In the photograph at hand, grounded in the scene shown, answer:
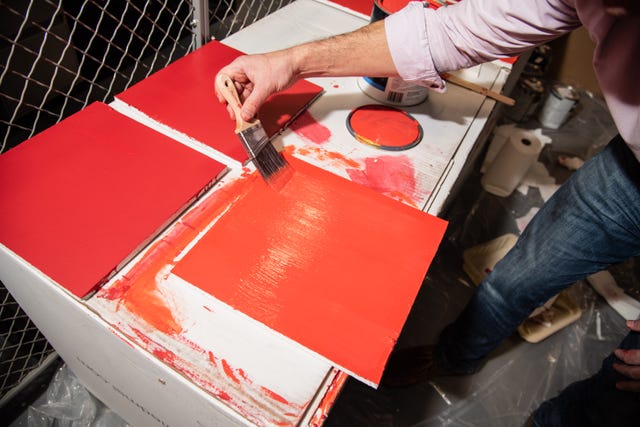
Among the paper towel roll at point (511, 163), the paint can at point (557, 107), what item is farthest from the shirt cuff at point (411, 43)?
the paint can at point (557, 107)

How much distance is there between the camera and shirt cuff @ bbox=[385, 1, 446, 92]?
78cm

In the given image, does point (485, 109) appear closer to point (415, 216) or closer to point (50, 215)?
point (415, 216)

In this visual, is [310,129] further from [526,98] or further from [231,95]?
[526,98]

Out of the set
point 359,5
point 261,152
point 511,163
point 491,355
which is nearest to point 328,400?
point 261,152

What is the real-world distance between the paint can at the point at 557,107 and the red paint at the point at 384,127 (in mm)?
1521

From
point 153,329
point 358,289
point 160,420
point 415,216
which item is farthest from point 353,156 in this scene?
Result: point 160,420

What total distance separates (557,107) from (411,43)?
1.65 m

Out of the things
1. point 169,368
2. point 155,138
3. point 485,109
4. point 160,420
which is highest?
point 485,109

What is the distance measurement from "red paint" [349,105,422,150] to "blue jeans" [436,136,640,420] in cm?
36

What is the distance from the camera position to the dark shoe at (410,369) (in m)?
1.21

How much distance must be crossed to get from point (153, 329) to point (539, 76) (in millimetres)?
2323

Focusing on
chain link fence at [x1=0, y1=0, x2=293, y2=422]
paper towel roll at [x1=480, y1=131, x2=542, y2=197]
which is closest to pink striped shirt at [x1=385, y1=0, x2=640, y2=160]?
chain link fence at [x1=0, y1=0, x2=293, y2=422]

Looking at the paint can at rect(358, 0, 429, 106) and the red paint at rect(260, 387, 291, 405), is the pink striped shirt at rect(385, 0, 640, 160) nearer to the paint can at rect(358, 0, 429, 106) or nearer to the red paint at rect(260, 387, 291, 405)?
the paint can at rect(358, 0, 429, 106)

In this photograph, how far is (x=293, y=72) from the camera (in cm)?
83
